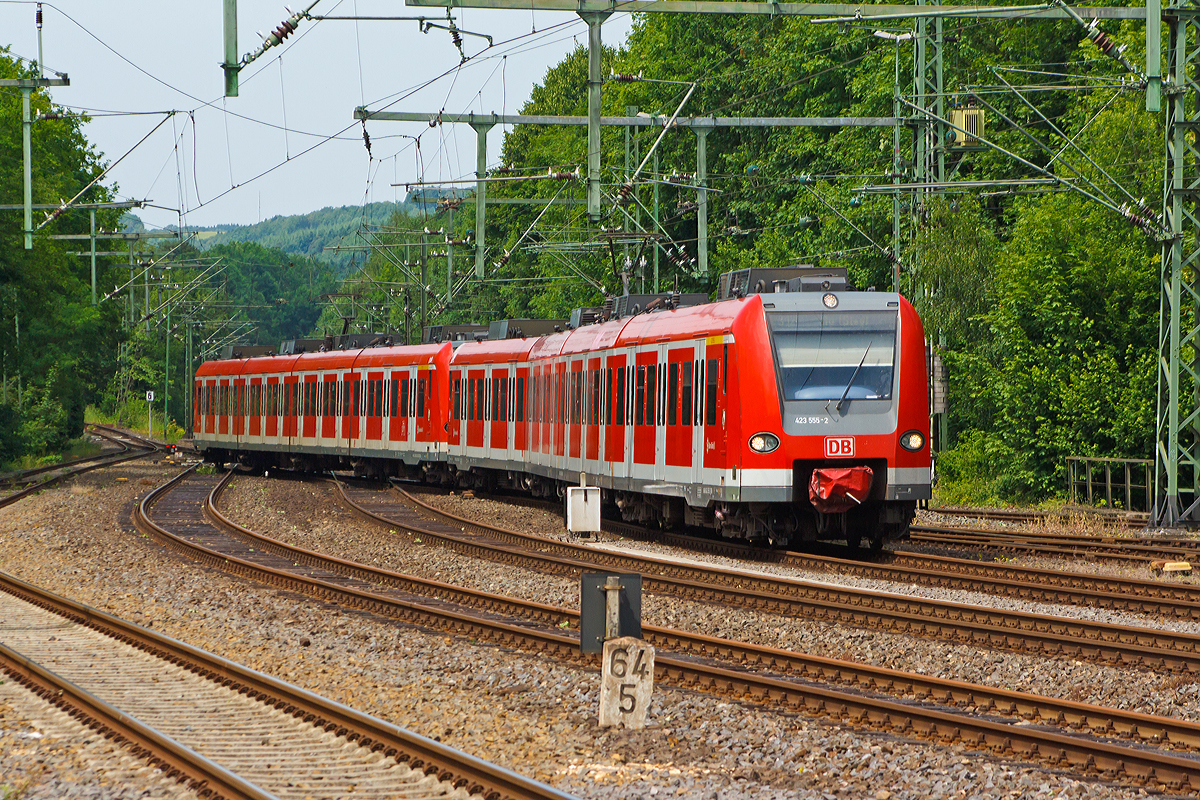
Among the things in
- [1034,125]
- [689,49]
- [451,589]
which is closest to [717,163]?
[689,49]

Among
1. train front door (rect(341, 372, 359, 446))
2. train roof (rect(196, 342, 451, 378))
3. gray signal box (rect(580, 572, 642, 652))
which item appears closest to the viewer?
gray signal box (rect(580, 572, 642, 652))

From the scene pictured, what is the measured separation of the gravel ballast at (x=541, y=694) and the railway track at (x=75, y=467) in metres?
15.5

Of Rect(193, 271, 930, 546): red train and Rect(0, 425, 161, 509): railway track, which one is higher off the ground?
Rect(193, 271, 930, 546): red train

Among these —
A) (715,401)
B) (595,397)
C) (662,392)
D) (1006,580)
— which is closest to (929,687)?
(1006,580)

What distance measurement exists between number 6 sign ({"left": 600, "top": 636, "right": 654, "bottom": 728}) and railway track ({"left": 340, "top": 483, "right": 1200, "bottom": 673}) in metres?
3.94

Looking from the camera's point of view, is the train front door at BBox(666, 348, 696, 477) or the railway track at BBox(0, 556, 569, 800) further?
the train front door at BBox(666, 348, 696, 477)

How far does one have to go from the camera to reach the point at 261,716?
991 cm

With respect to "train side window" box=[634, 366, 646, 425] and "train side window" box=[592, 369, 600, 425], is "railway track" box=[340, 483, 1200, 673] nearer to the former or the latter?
"train side window" box=[634, 366, 646, 425]

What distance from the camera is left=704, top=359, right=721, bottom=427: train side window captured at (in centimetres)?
1873

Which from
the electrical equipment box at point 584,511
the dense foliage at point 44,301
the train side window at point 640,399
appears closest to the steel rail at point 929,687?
the electrical equipment box at point 584,511

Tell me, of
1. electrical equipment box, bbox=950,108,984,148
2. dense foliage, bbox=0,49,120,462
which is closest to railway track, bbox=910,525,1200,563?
electrical equipment box, bbox=950,108,984,148

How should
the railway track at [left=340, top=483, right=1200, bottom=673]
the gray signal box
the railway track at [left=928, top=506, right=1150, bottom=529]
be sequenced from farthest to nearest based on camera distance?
the railway track at [left=928, top=506, right=1150, bottom=529] → the railway track at [left=340, top=483, right=1200, bottom=673] → the gray signal box

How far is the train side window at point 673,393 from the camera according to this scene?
800 inches

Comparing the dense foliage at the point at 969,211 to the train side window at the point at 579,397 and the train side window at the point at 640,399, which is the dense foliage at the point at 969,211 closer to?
the train side window at the point at 579,397
